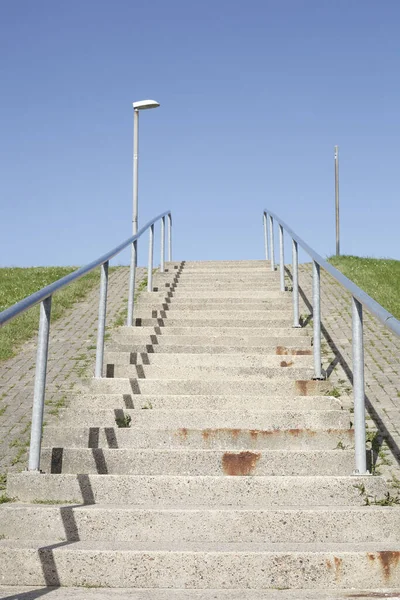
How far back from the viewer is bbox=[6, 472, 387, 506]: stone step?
448 centimetres

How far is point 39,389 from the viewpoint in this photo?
14.4ft

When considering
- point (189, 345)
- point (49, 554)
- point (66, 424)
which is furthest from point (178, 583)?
point (189, 345)

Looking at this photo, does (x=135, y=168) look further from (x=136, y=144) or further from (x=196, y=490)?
(x=196, y=490)

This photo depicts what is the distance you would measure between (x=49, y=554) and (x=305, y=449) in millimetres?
2102

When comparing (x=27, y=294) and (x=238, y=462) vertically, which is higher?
(x=27, y=294)

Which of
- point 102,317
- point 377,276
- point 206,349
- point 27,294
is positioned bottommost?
point 206,349

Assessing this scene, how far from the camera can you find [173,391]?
6.25 m

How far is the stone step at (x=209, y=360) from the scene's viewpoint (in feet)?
22.6

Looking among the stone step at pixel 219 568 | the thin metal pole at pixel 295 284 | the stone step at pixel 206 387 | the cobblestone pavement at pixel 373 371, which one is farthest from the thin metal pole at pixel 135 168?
the stone step at pixel 219 568

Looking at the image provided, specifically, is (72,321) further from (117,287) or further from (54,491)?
(54,491)

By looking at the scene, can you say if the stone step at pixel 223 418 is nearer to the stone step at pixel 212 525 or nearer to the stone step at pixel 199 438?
the stone step at pixel 199 438

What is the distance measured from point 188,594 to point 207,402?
90.9 inches

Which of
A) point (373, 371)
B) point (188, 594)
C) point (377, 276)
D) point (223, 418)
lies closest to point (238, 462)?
point (223, 418)

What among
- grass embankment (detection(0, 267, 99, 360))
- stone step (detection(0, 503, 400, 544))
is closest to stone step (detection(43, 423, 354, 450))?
stone step (detection(0, 503, 400, 544))
